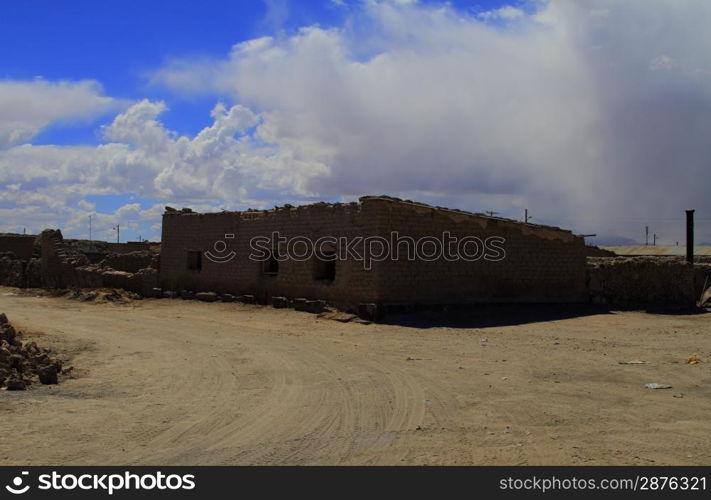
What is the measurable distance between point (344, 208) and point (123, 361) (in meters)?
8.34

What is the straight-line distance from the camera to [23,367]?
848 cm

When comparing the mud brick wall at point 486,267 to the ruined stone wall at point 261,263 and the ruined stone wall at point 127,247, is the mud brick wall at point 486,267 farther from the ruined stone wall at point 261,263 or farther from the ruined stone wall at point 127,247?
the ruined stone wall at point 127,247

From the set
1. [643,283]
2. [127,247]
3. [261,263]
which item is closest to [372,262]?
[261,263]

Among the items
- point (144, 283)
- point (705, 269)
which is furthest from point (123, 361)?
point (705, 269)

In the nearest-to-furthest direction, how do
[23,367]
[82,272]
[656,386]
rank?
1. [656,386]
2. [23,367]
3. [82,272]

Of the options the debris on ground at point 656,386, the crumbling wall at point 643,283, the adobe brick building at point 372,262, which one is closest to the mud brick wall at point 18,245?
the adobe brick building at point 372,262

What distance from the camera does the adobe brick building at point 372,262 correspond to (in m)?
16.3

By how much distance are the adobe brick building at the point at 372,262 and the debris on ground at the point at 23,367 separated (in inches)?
338

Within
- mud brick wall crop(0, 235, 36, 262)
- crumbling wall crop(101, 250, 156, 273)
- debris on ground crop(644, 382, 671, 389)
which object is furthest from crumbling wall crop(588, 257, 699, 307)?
mud brick wall crop(0, 235, 36, 262)

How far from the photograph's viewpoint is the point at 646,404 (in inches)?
286

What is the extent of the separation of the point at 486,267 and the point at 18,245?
81.9 ft
